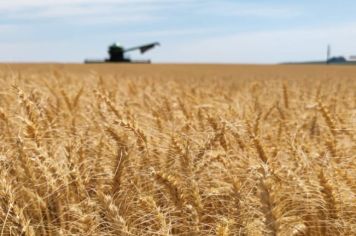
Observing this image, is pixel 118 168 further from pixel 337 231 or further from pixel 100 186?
pixel 337 231

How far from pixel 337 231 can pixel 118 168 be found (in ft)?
2.40

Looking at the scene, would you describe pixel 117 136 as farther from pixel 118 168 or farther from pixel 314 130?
pixel 314 130

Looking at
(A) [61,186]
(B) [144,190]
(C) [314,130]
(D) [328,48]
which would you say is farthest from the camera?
(D) [328,48]

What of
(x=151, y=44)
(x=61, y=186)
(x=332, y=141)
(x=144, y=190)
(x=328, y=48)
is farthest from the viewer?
(x=328, y=48)

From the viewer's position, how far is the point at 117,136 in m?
1.97

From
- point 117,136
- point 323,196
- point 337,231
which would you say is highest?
point 117,136

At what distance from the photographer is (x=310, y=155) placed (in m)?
2.03

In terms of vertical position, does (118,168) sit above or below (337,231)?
above

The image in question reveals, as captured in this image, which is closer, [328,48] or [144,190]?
[144,190]

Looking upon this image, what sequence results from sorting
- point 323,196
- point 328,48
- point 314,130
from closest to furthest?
point 323,196
point 314,130
point 328,48

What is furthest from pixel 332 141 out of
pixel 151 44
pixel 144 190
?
pixel 151 44

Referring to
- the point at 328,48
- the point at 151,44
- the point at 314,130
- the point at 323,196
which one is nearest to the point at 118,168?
the point at 323,196

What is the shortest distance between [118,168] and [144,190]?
170 millimetres

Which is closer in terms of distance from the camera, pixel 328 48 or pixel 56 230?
pixel 56 230
